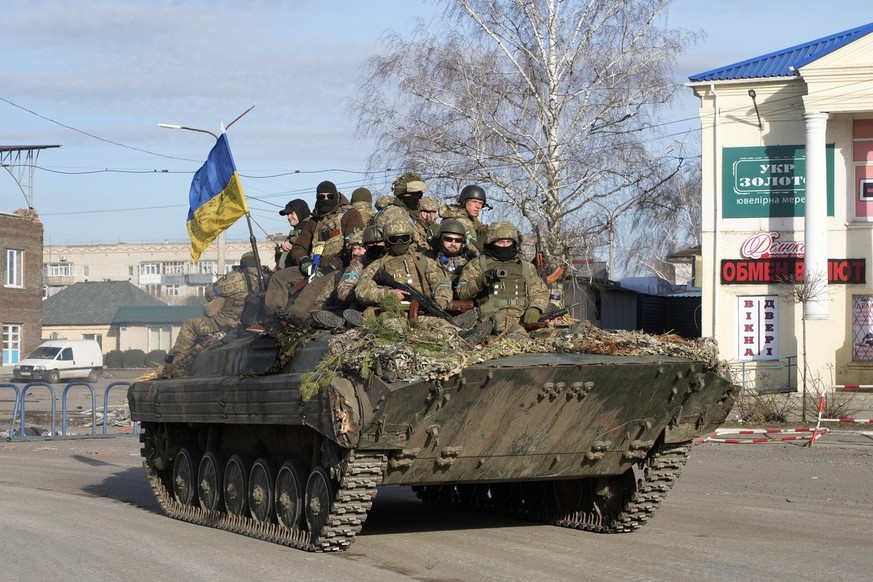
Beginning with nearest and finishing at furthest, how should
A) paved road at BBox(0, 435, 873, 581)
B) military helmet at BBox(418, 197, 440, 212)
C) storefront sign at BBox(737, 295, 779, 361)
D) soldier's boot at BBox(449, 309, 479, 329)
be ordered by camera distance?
paved road at BBox(0, 435, 873, 581)
soldier's boot at BBox(449, 309, 479, 329)
military helmet at BBox(418, 197, 440, 212)
storefront sign at BBox(737, 295, 779, 361)

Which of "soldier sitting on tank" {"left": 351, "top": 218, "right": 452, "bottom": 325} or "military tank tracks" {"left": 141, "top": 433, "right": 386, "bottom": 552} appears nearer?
"military tank tracks" {"left": 141, "top": 433, "right": 386, "bottom": 552}

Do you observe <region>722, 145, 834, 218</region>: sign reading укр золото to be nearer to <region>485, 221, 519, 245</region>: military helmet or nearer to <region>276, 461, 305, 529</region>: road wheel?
<region>485, 221, 519, 245</region>: military helmet

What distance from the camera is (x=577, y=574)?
8.59 m

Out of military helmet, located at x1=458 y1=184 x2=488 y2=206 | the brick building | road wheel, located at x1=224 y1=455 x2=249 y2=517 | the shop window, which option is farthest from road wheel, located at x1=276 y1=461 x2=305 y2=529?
the brick building

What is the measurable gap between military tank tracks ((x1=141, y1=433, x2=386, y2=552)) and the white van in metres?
31.6

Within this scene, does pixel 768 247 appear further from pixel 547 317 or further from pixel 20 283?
pixel 20 283

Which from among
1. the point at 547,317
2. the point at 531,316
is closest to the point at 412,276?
the point at 531,316

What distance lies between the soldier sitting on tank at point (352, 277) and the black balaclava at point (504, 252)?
0.86 m

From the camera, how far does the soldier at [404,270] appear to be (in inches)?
410

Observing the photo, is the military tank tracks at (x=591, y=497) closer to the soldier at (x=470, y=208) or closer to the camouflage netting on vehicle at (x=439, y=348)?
the camouflage netting on vehicle at (x=439, y=348)

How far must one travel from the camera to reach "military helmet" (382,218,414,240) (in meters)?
10.6

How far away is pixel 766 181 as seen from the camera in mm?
26547

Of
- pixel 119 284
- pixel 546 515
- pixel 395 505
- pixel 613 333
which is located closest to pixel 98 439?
pixel 395 505

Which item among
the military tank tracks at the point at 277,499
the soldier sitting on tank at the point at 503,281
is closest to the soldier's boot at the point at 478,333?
the soldier sitting on tank at the point at 503,281
